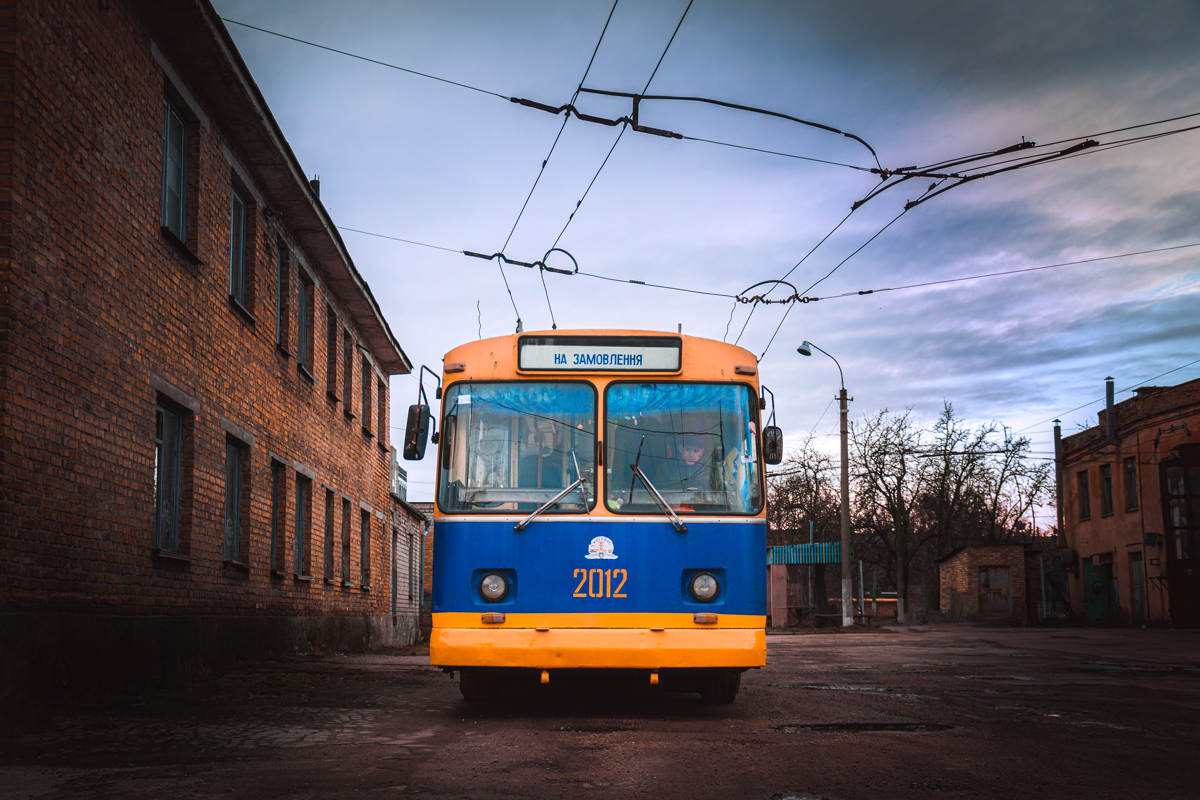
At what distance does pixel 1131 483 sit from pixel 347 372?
26.7m

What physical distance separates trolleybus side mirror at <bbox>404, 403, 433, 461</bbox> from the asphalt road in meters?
2.04

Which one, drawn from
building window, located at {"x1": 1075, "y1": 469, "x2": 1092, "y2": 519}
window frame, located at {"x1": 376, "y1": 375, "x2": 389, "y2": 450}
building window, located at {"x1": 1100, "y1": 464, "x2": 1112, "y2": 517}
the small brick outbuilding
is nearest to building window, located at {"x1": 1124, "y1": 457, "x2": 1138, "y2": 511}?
building window, located at {"x1": 1100, "y1": 464, "x2": 1112, "y2": 517}

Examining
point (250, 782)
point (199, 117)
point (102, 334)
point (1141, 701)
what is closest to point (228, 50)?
point (199, 117)

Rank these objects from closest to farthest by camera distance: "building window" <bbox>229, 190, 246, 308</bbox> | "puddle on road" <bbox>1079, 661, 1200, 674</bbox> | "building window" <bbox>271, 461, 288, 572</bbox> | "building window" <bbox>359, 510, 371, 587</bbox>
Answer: "puddle on road" <bbox>1079, 661, 1200, 674</bbox>
"building window" <bbox>229, 190, 246, 308</bbox>
"building window" <bbox>271, 461, 288, 572</bbox>
"building window" <bbox>359, 510, 371, 587</bbox>

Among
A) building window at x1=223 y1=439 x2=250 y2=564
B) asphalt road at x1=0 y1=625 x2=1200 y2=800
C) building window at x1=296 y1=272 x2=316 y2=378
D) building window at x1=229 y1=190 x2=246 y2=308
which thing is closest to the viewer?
asphalt road at x1=0 y1=625 x2=1200 y2=800

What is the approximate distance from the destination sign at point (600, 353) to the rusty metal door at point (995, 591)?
125ft

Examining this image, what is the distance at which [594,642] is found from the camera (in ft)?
26.8

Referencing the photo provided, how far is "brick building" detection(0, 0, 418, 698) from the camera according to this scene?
8.42m

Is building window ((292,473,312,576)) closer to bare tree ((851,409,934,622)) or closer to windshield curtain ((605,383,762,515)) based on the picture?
windshield curtain ((605,383,762,515))

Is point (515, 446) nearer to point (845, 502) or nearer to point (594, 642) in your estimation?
point (594, 642)

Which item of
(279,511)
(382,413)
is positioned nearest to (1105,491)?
(382,413)

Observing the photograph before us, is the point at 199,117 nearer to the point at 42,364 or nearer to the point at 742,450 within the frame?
the point at 42,364

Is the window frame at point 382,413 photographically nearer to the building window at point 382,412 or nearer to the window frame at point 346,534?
the building window at point 382,412

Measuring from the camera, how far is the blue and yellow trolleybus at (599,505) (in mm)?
8188
